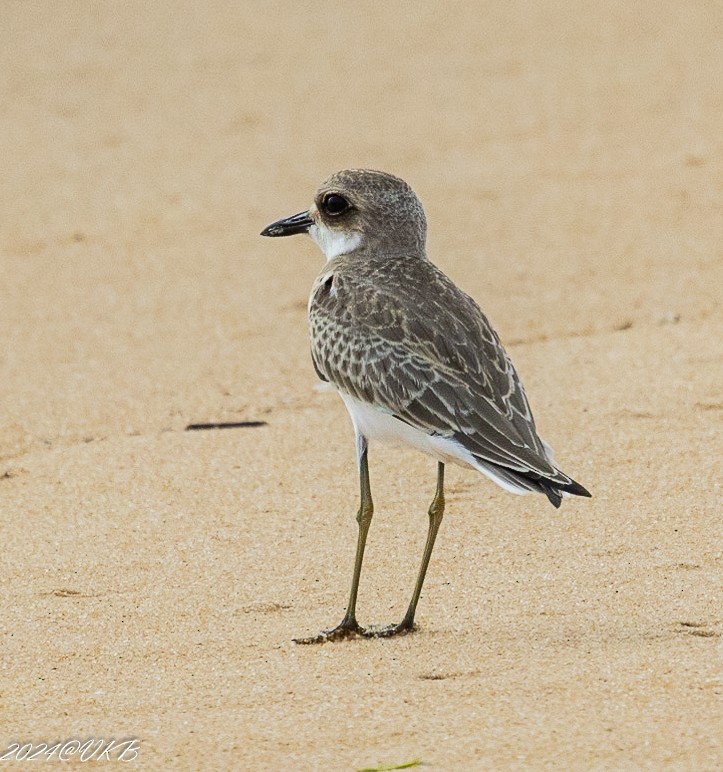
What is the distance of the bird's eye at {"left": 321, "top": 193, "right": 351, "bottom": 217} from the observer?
6613 millimetres

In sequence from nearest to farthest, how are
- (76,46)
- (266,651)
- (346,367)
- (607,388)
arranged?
(266,651) < (346,367) < (607,388) < (76,46)

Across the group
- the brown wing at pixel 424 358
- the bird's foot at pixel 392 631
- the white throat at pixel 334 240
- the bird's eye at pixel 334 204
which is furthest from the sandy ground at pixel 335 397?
the bird's eye at pixel 334 204

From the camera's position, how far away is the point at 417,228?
21.7 ft

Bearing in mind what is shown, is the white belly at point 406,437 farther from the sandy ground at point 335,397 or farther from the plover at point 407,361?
the sandy ground at point 335,397

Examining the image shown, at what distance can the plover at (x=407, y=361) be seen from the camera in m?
5.49

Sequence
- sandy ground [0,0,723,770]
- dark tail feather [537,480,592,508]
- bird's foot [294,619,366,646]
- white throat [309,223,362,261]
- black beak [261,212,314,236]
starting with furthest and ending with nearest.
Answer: black beak [261,212,314,236]
white throat [309,223,362,261]
bird's foot [294,619,366,646]
dark tail feather [537,480,592,508]
sandy ground [0,0,723,770]

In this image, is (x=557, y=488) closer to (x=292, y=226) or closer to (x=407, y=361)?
(x=407, y=361)

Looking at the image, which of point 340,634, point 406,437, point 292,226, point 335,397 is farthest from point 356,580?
point 335,397

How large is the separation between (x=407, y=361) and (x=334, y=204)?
1125 mm

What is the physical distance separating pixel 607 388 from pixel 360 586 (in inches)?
104

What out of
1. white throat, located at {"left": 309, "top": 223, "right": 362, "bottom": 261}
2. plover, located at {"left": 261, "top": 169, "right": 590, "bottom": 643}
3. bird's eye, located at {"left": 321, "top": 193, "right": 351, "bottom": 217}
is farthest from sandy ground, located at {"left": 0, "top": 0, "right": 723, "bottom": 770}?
bird's eye, located at {"left": 321, "top": 193, "right": 351, "bottom": 217}

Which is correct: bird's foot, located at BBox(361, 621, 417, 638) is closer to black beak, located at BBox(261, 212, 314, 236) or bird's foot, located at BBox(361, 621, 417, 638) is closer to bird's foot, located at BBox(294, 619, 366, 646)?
bird's foot, located at BBox(294, 619, 366, 646)

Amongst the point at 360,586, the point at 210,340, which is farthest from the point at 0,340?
the point at 360,586

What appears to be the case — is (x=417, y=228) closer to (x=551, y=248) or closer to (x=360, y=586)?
(x=360, y=586)
